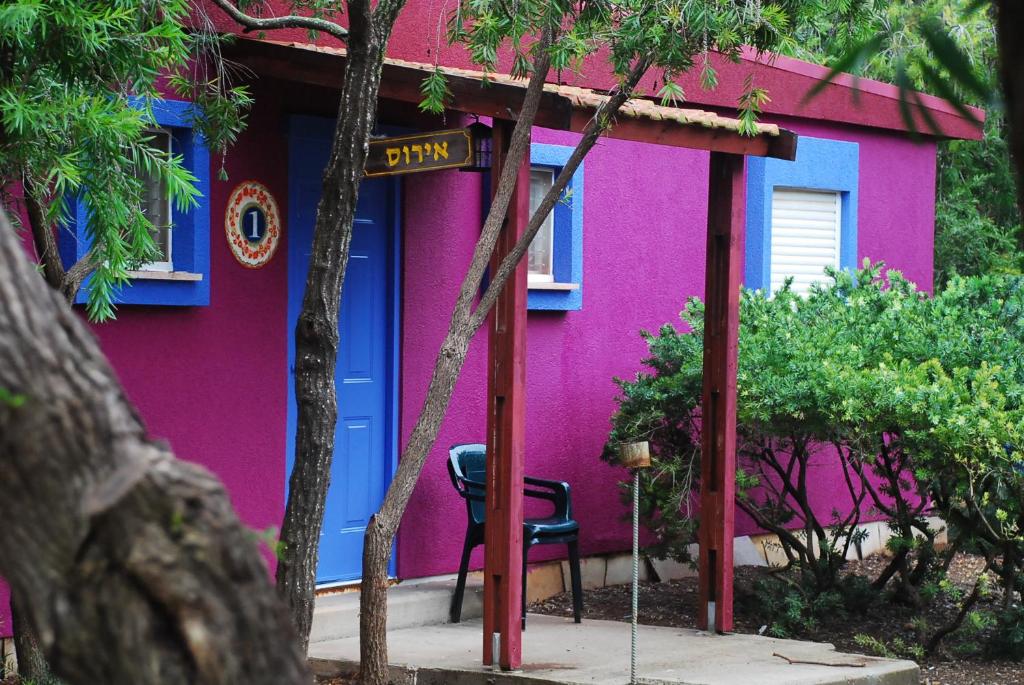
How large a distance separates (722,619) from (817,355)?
175 centimetres

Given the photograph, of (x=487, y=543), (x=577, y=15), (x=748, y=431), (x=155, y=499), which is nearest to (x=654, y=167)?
(x=748, y=431)

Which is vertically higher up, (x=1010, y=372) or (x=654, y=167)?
(x=654, y=167)

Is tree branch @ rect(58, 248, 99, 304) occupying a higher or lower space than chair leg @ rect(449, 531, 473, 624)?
higher

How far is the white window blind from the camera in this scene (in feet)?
36.3

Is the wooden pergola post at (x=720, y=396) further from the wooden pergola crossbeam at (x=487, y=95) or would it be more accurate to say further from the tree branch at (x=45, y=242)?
the tree branch at (x=45, y=242)

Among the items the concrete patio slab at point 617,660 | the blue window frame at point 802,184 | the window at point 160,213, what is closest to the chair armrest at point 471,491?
the concrete patio slab at point 617,660

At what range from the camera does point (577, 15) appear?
22.8ft

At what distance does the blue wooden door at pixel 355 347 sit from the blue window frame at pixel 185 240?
0.68m

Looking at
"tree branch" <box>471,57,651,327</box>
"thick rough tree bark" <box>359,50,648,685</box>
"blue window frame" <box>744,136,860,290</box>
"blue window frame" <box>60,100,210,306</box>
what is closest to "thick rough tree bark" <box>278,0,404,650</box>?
"thick rough tree bark" <box>359,50,648,685</box>

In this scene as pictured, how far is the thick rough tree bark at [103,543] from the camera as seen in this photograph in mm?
1849

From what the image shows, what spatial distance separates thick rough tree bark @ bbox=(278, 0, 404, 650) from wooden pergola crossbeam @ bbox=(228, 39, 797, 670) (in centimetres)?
162

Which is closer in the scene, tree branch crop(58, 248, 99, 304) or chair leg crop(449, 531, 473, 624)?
tree branch crop(58, 248, 99, 304)

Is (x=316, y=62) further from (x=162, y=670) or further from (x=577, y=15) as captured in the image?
(x=162, y=670)

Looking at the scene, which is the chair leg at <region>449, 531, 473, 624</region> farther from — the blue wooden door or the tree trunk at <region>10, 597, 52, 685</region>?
the tree trunk at <region>10, 597, 52, 685</region>
